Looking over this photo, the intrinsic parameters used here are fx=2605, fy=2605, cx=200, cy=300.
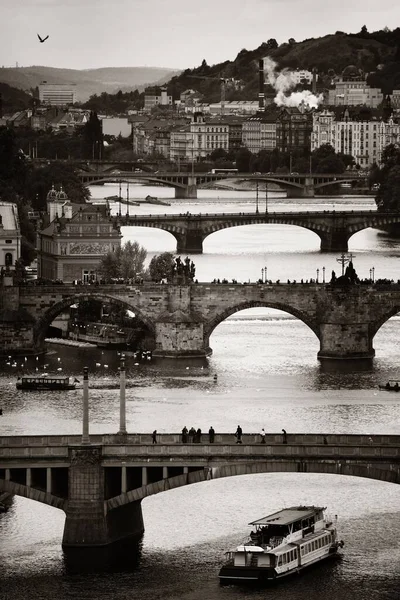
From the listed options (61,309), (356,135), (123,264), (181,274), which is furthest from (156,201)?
(181,274)

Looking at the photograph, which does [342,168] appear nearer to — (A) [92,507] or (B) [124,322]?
(B) [124,322]

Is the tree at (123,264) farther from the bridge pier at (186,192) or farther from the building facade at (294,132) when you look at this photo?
the building facade at (294,132)

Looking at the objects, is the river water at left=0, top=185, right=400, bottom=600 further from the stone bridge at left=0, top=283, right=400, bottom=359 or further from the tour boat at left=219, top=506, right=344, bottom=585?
the stone bridge at left=0, top=283, right=400, bottom=359

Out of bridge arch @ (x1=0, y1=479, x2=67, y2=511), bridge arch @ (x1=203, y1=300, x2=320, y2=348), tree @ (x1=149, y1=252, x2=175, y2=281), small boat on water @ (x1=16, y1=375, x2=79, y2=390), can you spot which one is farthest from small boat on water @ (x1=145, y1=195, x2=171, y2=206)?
bridge arch @ (x1=0, y1=479, x2=67, y2=511)

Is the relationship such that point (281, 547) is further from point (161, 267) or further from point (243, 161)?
point (243, 161)

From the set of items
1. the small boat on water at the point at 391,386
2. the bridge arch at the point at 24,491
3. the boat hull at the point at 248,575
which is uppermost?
the bridge arch at the point at 24,491

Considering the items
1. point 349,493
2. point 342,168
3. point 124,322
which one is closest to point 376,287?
point 124,322

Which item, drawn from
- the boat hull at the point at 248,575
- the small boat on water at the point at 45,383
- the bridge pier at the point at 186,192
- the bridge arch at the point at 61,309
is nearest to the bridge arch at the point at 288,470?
the boat hull at the point at 248,575
